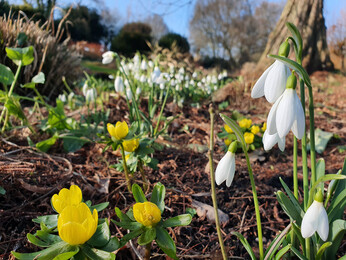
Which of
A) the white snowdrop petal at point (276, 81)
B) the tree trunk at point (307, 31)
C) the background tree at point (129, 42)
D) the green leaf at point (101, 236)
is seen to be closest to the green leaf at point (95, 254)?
the green leaf at point (101, 236)

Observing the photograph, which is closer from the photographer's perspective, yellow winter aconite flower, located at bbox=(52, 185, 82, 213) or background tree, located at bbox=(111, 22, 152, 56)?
yellow winter aconite flower, located at bbox=(52, 185, 82, 213)

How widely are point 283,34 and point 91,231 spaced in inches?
266

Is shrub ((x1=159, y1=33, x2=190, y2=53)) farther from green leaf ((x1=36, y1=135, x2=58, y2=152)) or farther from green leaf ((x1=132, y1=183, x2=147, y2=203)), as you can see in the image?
green leaf ((x1=132, y1=183, x2=147, y2=203))

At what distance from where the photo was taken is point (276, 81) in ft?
2.55

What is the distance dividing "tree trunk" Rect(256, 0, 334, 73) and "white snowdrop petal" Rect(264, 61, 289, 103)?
608cm

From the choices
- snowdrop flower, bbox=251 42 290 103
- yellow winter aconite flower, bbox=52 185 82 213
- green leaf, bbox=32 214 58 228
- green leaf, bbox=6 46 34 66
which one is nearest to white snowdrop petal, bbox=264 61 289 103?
snowdrop flower, bbox=251 42 290 103

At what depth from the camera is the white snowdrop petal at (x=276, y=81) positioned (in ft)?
2.55

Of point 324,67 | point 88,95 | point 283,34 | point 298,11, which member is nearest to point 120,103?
point 88,95

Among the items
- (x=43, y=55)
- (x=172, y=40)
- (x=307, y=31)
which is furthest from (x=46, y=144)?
(x=172, y=40)

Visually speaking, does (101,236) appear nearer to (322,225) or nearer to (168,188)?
(322,225)

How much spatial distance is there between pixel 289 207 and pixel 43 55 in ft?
11.3

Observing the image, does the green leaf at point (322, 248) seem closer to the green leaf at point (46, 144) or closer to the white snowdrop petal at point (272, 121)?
the white snowdrop petal at point (272, 121)

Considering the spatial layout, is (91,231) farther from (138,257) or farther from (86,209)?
(138,257)

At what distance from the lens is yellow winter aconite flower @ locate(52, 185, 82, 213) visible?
85cm
